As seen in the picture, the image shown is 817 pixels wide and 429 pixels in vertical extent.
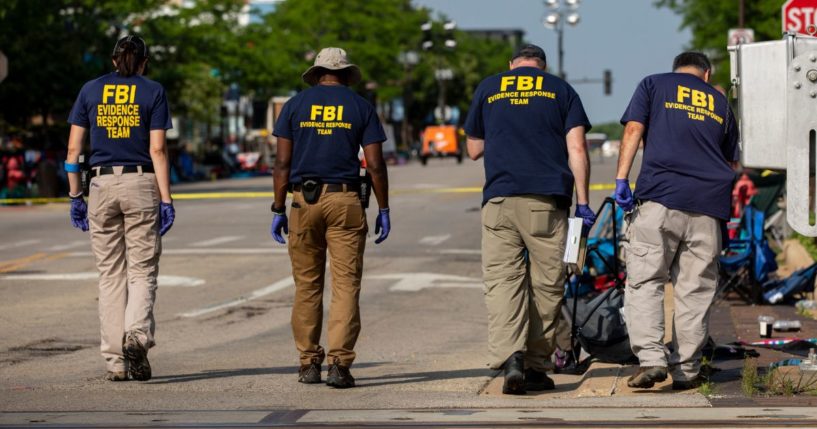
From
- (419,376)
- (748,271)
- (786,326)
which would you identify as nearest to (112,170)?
(419,376)

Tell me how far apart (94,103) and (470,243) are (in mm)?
13341

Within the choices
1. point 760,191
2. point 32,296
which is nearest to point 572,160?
point 32,296

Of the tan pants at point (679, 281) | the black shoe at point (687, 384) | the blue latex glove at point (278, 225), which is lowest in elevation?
the black shoe at point (687, 384)

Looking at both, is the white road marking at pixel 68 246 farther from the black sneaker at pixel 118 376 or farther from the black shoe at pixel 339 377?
the black shoe at pixel 339 377

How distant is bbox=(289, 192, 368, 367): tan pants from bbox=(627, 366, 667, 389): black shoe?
1.57m

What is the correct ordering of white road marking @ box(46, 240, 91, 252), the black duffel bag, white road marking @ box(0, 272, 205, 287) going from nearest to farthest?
the black duffel bag, white road marking @ box(0, 272, 205, 287), white road marking @ box(46, 240, 91, 252)

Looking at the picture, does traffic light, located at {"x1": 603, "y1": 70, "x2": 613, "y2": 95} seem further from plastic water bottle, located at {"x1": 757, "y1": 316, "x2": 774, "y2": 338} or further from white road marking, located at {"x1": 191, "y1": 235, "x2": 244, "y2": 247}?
plastic water bottle, located at {"x1": 757, "y1": 316, "x2": 774, "y2": 338}

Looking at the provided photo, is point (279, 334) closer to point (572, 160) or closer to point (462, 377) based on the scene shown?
point (462, 377)

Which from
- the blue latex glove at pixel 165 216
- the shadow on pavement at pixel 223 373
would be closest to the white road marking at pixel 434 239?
the shadow on pavement at pixel 223 373

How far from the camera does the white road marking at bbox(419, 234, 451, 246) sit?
2183 cm

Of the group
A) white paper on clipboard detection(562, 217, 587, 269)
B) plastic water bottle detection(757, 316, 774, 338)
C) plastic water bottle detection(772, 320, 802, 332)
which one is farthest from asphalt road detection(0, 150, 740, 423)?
plastic water bottle detection(772, 320, 802, 332)

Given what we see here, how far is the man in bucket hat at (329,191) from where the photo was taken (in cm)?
850

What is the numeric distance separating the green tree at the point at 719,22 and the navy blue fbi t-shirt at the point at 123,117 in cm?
4137

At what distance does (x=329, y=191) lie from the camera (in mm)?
8523
